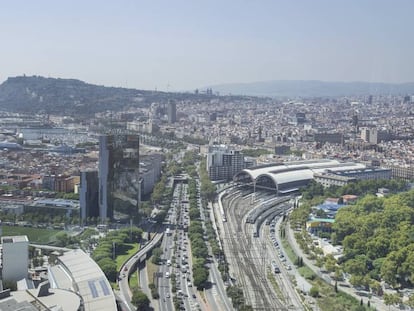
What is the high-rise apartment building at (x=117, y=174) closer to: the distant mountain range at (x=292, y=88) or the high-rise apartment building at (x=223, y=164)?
the high-rise apartment building at (x=223, y=164)

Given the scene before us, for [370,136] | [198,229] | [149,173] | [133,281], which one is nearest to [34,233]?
[198,229]

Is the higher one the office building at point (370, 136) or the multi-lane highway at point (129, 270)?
the office building at point (370, 136)

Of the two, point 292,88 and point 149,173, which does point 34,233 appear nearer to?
point 149,173

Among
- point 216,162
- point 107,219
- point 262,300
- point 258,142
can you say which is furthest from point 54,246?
point 258,142

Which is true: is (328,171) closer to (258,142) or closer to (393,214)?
(393,214)

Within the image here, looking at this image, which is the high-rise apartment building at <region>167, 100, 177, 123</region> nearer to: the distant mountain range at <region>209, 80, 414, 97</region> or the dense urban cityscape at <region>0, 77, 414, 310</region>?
the dense urban cityscape at <region>0, 77, 414, 310</region>

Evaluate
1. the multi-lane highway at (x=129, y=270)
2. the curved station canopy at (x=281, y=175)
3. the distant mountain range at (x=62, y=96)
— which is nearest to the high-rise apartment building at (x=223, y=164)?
the curved station canopy at (x=281, y=175)

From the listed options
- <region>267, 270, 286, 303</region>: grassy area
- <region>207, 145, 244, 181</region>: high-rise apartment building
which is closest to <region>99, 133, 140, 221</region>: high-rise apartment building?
<region>267, 270, 286, 303</region>: grassy area
